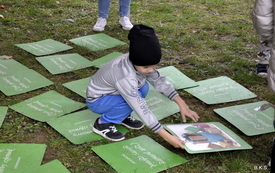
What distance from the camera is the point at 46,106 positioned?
2998 mm

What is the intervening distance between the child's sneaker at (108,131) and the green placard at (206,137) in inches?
12.9

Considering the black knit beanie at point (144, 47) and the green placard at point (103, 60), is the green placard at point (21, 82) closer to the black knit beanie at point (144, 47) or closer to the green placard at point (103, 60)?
the green placard at point (103, 60)

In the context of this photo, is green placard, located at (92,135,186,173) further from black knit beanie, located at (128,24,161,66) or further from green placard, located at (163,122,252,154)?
black knit beanie, located at (128,24,161,66)

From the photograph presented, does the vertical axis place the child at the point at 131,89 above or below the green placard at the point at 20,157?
above

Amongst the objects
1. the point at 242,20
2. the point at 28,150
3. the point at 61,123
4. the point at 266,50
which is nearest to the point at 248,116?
the point at 266,50

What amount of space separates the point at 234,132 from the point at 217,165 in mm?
485

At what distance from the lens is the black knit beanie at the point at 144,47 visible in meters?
2.26

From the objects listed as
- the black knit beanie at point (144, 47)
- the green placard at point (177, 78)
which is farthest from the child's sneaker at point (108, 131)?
the green placard at point (177, 78)

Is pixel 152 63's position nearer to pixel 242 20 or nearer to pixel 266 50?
pixel 266 50

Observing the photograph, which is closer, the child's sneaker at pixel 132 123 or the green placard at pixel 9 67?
the child's sneaker at pixel 132 123

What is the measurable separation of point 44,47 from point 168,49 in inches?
53.6

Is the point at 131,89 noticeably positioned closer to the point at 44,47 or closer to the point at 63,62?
the point at 63,62

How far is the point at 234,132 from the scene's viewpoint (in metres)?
2.76

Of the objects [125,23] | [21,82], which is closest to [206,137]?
[21,82]
